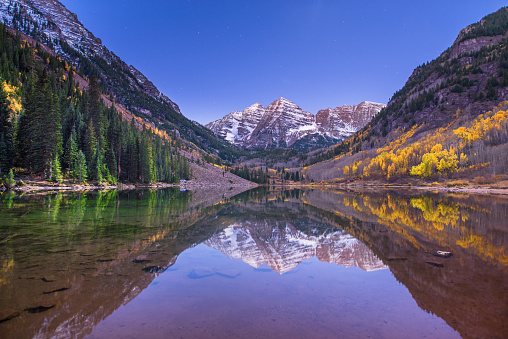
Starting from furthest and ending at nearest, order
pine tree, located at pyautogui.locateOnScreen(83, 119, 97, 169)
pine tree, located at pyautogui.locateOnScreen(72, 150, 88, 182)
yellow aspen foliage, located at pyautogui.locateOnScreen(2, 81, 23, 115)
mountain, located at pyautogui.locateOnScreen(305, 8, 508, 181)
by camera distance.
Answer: mountain, located at pyautogui.locateOnScreen(305, 8, 508, 181), pine tree, located at pyautogui.locateOnScreen(83, 119, 97, 169), pine tree, located at pyautogui.locateOnScreen(72, 150, 88, 182), yellow aspen foliage, located at pyautogui.locateOnScreen(2, 81, 23, 115)

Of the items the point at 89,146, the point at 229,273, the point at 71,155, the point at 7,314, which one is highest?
the point at 89,146

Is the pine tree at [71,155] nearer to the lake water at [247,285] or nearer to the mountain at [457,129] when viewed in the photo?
the lake water at [247,285]

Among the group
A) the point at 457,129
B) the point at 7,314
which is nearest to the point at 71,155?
the point at 7,314

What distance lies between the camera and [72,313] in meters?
5.67

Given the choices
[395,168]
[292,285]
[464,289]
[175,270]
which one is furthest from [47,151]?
[395,168]

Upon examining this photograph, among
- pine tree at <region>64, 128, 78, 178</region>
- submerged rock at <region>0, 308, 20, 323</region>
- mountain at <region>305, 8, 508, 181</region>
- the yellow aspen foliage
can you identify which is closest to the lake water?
submerged rock at <region>0, 308, 20, 323</region>

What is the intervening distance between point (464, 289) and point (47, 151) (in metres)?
64.7

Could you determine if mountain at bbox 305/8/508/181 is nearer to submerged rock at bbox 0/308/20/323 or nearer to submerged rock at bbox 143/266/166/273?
submerged rock at bbox 143/266/166/273

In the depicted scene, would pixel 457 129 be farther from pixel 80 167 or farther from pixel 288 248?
pixel 80 167

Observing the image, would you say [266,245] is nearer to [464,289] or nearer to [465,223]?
[464,289]

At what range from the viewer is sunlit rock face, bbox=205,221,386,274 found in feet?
35.9

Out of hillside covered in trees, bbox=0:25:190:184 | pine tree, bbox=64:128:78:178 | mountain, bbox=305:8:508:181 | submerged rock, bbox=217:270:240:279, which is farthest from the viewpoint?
mountain, bbox=305:8:508:181

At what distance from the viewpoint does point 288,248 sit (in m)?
13.6

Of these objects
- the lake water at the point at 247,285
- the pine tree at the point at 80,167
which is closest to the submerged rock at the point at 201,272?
the lake water at the point at 247,285
